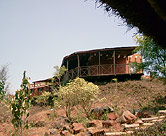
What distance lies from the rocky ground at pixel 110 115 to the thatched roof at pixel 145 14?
5749 mm

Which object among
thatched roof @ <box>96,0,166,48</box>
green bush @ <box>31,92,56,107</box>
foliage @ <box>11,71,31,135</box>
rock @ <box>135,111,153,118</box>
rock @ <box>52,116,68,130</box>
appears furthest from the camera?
green bush @ <box>31,92,56,107</box>

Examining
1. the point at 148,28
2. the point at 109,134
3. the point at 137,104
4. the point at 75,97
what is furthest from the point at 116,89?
the point at 148,28

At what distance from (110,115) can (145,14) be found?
8740 millimetres

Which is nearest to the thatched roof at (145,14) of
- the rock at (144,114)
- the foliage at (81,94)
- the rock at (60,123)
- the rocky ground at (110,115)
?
the rocky ground at (110,115)

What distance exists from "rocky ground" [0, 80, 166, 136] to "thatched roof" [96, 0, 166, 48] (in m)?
5.75

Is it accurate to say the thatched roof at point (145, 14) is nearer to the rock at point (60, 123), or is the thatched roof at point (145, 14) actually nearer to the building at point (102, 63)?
the rock at point (60, 123)

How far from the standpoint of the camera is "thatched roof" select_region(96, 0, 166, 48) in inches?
82.6

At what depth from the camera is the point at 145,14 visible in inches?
92.2

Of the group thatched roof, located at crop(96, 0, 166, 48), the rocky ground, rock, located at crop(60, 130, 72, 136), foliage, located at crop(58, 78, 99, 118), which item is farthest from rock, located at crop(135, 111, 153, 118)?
thatched roof, located at crop(96, 0, 166, 48)

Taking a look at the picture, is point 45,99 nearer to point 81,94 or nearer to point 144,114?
point 81,94

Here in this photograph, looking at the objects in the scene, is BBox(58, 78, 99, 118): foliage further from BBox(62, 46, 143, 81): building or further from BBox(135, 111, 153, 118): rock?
BBox(62, 46, 143, 81): building

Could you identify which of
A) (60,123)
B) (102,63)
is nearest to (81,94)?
(60,123)

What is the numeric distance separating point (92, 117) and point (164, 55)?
698 centimetres

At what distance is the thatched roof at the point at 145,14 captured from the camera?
2.10m
